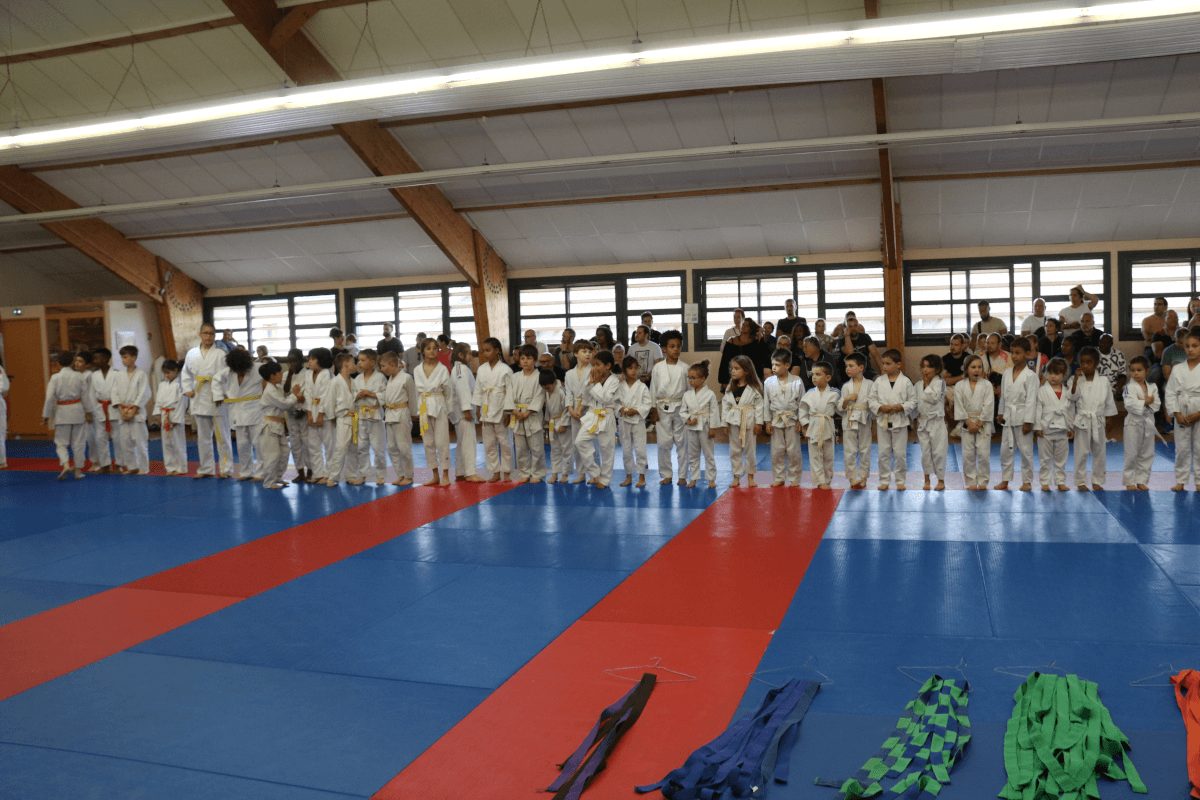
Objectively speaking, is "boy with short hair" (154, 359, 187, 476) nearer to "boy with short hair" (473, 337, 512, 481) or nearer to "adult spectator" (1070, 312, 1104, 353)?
"boy with short hair" (473, 337, 512, 481)

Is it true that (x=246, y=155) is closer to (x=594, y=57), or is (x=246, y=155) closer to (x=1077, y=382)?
(x=594, y=57)

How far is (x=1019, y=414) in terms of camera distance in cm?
726

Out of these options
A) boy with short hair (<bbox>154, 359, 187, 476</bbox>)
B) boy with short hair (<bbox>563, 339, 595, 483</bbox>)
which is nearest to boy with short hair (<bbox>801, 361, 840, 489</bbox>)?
boy with short hair (<bbox>563, 339, 595, 483</bbox>)

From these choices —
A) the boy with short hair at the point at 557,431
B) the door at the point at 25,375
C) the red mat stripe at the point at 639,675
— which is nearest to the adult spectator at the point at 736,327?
the boy with short hair at the point at 557,431

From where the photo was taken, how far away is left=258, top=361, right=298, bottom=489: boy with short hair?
880cm

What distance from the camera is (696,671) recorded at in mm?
3643

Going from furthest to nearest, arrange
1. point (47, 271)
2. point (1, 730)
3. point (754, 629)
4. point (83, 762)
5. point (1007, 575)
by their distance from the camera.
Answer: point (47, 271), point (1007, 575), point (754, 629), point (1, 730), point (83, 762)

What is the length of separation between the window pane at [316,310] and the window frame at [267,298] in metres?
0.05

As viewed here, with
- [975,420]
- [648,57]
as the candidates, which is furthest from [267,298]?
[975,420]

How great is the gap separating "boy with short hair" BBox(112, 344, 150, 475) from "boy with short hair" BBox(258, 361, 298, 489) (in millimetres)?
2224

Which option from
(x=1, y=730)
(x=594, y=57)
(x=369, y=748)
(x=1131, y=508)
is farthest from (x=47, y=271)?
(x=1131, y=508)

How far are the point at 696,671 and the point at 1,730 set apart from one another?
9.32ft

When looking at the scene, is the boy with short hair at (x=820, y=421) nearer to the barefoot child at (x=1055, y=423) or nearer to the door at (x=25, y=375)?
the barefoot child at (x=1055, y=423)

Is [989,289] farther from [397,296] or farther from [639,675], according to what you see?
[639,675]
